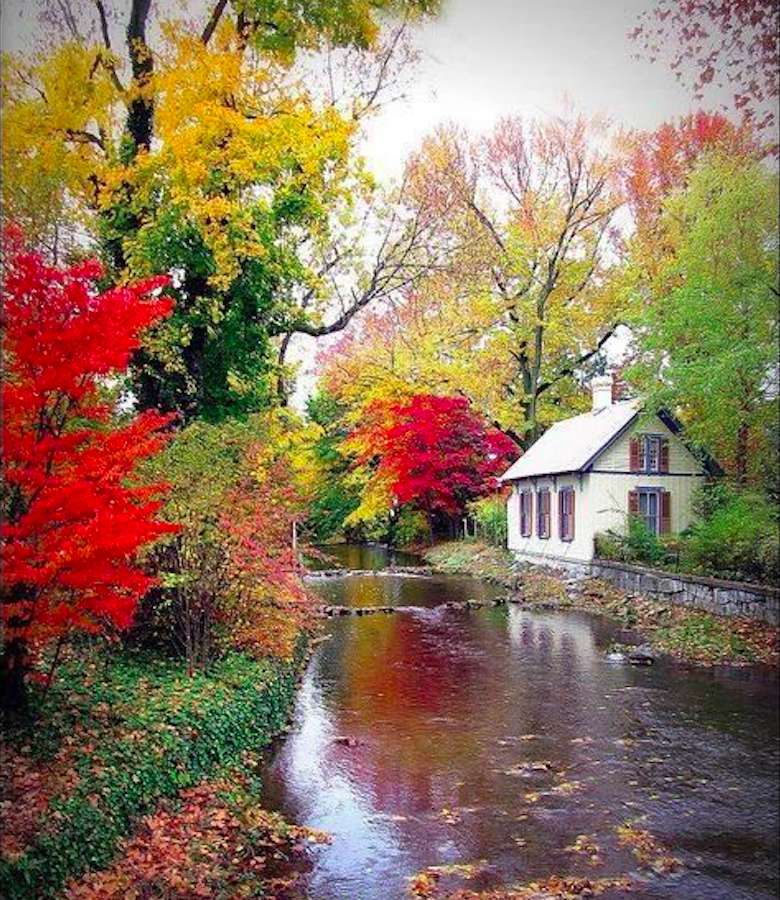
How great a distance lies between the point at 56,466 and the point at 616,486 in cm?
247

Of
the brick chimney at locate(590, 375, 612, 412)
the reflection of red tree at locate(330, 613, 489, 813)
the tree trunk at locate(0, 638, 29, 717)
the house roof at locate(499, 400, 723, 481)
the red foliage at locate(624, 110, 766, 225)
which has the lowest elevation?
the reflection of red tree at locate(330, 613, 489, 813)

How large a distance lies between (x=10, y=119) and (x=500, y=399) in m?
6.36

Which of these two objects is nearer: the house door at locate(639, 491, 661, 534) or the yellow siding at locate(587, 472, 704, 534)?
the yellow siding at locate(587, 472, 704, 534)

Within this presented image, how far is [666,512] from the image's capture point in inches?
109

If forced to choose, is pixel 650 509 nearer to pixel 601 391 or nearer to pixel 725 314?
pixel 725 314

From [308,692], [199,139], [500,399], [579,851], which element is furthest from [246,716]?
[500,399]

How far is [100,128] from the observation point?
437cm

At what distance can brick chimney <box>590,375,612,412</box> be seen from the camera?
4487 millimetres

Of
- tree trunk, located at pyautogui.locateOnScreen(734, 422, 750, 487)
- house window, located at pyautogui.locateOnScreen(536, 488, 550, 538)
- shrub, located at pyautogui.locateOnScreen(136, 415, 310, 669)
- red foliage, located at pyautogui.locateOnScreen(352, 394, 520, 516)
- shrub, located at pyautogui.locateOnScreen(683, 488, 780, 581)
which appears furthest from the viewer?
red foliage, located at pyautogui.locateOnScreen(352, 394, 520, 516)

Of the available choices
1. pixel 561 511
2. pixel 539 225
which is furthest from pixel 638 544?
pixel 561 511

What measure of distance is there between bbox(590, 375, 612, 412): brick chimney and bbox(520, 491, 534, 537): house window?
2715mm

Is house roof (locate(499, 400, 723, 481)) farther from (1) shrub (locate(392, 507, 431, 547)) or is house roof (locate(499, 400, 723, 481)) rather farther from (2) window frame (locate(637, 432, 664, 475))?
(1) shrub (locate(392, 507, 431, 547))

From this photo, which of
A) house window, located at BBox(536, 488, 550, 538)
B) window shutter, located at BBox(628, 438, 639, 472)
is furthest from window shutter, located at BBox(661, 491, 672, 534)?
house window, located at BBox(536, 488, 550, 538)

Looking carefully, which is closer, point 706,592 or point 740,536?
point 740,536
